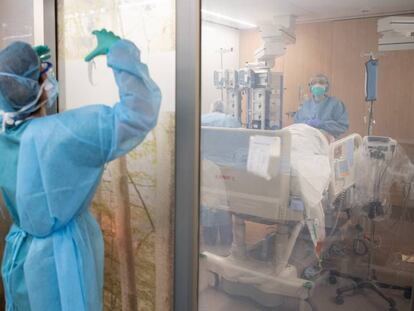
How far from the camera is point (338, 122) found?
142 cm

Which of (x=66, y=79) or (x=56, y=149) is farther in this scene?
(x=66, y=79)

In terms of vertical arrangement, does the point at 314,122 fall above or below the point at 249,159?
above

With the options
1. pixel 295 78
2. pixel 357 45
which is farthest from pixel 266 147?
pixel 357 45

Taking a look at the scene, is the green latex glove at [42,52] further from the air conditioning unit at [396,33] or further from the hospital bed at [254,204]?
the air conditioning unit at [396,33]

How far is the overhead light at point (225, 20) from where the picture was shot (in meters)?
1.57

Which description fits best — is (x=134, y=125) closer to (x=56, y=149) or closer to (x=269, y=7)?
(x=56, y=149)

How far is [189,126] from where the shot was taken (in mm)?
1693

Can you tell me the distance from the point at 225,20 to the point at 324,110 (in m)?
0.52

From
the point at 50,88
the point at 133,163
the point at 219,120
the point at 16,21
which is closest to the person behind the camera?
the point at 50,88

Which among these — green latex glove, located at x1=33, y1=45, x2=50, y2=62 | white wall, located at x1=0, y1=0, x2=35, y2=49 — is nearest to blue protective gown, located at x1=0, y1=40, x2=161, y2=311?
green latex glove, located at x1=33, y1=45, x2=50, y2=62

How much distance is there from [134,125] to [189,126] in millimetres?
356

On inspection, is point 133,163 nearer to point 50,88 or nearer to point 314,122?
point 50,88

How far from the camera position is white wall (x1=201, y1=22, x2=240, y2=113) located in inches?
63.1

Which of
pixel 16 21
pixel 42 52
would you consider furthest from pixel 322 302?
pixel 16 21
